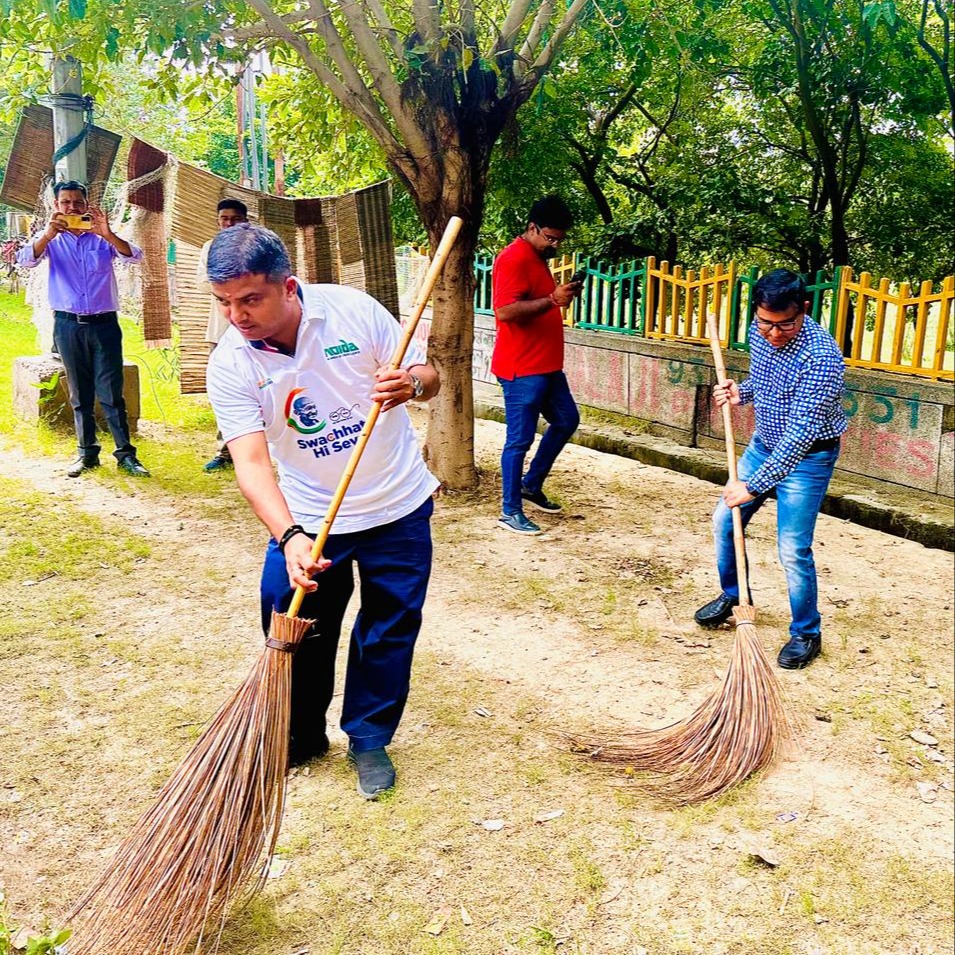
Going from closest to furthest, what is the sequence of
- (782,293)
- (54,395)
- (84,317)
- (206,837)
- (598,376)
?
(206,837) → (782,293) → (84,317) → (54,395) → (598,376)

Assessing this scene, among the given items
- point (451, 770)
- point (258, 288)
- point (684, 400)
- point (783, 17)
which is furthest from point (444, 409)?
point (783, 17)

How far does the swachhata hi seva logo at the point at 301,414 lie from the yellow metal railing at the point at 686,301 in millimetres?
4893

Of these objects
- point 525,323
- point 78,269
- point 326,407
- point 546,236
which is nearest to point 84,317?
point 78,269

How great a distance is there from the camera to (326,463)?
2.86 meters

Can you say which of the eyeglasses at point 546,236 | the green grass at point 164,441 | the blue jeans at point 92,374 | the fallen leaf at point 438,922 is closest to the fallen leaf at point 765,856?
the fallen leaf at point 438,922

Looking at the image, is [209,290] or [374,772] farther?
[209,290]

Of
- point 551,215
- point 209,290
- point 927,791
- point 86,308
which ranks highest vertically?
point 551,215

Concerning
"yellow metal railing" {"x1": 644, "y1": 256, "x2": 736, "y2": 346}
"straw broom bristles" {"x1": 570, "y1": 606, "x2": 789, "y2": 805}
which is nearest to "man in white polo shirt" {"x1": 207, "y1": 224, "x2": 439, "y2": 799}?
"straw broom bristles" {"x1": 570, "y1": 606, "x2": 789, "y2": 805}

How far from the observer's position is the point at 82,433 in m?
6.86

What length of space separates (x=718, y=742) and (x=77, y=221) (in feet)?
17.8

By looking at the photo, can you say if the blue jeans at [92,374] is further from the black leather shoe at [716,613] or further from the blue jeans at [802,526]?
the blue jeans at [802,526]

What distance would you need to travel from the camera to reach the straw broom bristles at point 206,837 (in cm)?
229

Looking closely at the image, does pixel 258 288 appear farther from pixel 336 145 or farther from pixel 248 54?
pixel 336 145

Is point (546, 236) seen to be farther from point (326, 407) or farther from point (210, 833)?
point (210, 833)
